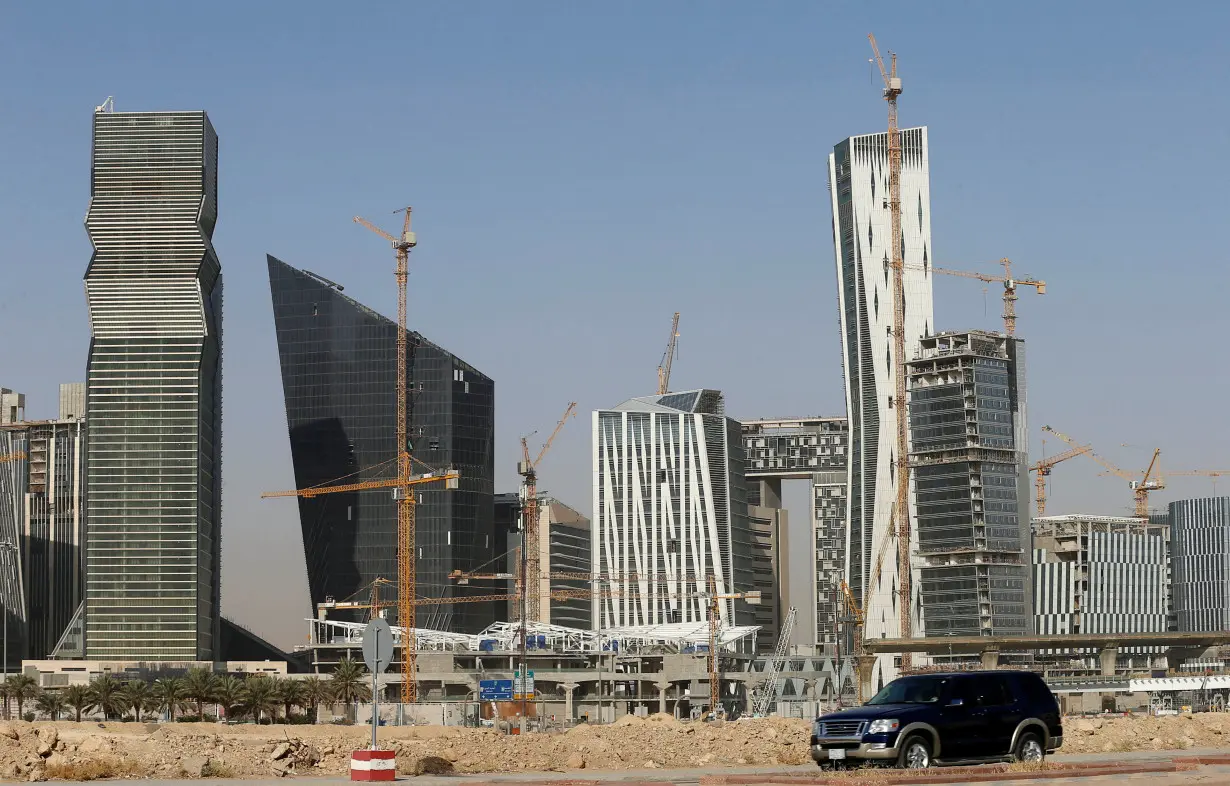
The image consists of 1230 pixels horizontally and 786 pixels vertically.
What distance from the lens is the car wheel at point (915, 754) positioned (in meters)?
39.3

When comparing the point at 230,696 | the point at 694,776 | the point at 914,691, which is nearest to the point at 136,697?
the point at 230,696

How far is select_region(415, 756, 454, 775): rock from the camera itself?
45781mm

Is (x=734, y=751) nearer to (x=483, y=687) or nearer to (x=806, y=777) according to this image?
(x=806, y=777)

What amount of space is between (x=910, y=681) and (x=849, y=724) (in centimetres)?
213

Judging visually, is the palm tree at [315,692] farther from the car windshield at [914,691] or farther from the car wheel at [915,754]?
the car wheel at [915,754]

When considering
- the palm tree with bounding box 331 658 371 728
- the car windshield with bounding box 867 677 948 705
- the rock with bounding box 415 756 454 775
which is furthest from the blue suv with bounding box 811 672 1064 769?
the palm tree with bounding box 331 658 371 728

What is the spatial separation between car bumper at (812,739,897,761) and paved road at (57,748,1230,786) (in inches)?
31.2

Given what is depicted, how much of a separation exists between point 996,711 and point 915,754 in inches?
106

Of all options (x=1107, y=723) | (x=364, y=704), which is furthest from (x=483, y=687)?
(x=1107, y=723)

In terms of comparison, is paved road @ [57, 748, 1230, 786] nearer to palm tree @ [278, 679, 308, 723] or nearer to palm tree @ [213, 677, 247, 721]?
palm tree @ [278, 679, 308, 723]

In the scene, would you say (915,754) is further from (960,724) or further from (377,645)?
(377,645)

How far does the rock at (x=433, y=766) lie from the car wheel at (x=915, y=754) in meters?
12.7

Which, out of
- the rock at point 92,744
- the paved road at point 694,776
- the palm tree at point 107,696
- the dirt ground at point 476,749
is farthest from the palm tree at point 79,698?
the paved road at point 694,776

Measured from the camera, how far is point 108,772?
43094 mm
